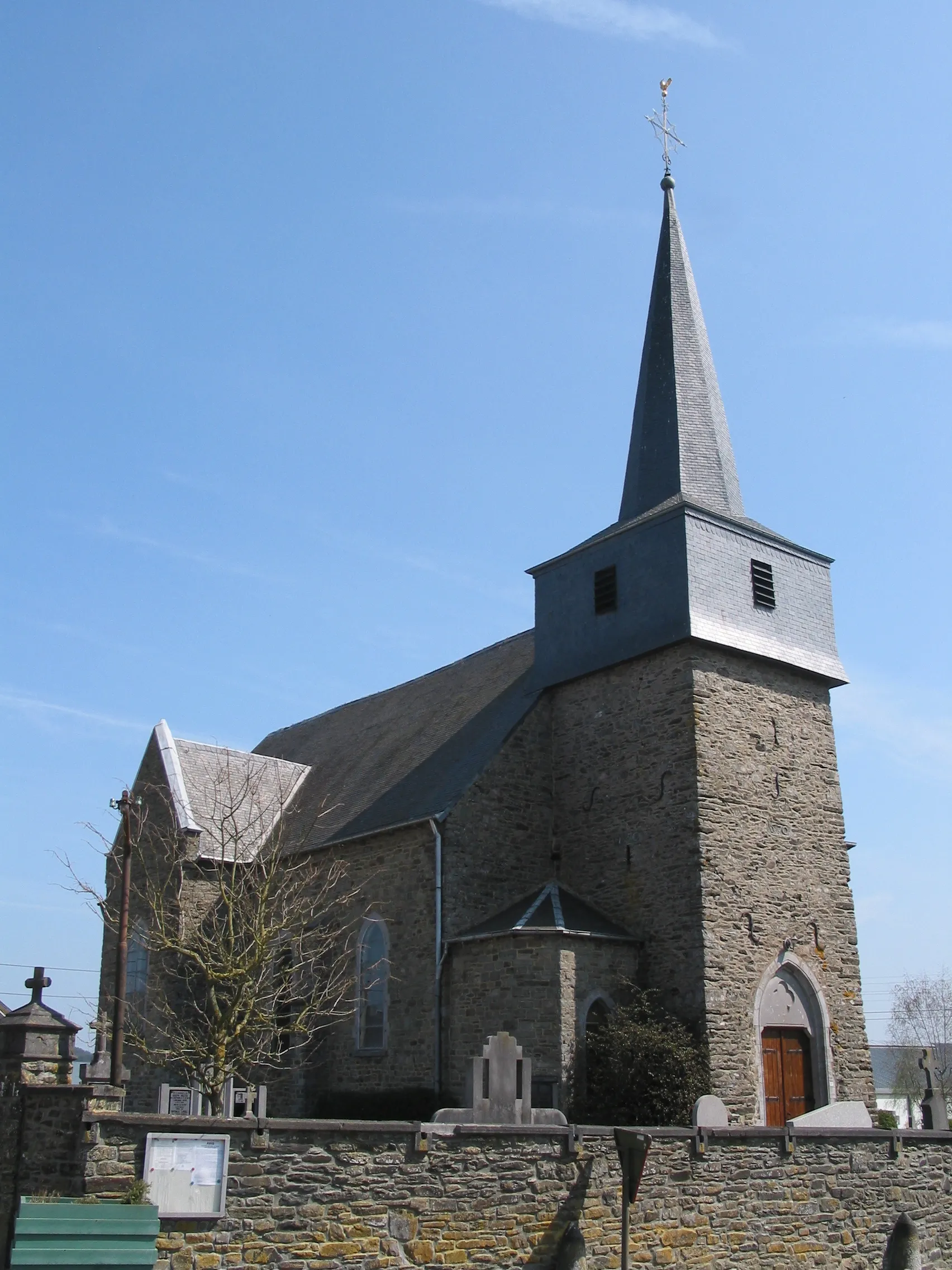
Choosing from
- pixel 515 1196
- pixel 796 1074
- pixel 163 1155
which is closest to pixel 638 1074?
pixel 796 1074

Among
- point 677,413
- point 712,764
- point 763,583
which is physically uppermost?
point 677,413

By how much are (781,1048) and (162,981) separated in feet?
42.7

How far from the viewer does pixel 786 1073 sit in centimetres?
1966

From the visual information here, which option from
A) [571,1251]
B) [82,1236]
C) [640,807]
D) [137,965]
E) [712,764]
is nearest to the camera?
[82,1236]

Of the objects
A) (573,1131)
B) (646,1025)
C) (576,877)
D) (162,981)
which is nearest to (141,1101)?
(162,981)

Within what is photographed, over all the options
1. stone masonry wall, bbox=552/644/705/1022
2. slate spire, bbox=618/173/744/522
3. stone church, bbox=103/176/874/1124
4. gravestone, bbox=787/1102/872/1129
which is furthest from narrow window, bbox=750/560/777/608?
gravestone, bbox=787/1102/872/1129

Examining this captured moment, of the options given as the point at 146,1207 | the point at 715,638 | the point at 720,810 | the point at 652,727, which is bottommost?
the point at 146,1207

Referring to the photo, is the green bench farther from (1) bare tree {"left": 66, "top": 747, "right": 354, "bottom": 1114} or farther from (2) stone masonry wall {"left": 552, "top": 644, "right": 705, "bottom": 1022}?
(2) stone masonry wall {"left": 552, "top": 644, "right": 705, "bottom": 1022}

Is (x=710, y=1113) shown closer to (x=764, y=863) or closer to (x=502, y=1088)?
(x=502, y=1088)

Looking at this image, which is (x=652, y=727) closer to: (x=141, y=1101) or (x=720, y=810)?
(x=720, y=810)

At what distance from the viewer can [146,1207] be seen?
10273 mm

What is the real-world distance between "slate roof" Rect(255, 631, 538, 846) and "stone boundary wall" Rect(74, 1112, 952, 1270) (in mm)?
8811

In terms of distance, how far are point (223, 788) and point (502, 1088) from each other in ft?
54.5

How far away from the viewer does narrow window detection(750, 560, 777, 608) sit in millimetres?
22344
